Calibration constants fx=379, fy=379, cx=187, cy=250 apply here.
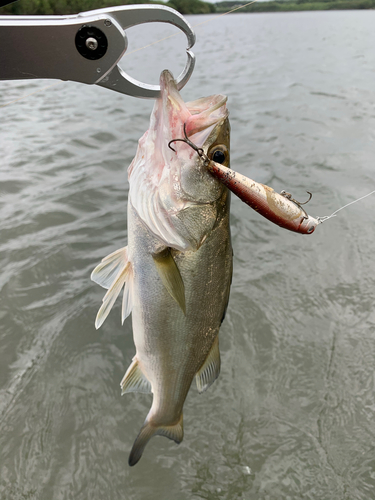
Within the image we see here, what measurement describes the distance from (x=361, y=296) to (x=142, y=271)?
2.76m

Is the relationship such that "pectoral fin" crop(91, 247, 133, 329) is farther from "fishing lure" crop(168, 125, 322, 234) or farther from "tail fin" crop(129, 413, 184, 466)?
"tail fin" crop(129, 413, 184, 466)

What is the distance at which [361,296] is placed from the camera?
3787 millimetres

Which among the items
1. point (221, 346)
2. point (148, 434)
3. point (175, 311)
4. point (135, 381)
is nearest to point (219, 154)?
point (175, 311)

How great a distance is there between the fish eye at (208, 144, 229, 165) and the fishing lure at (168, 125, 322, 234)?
0.19 ft

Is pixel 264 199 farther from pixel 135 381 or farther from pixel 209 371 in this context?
pixel 135 381

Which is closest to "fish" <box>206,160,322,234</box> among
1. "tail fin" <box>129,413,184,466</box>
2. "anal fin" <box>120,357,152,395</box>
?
"anal fin" <box>120,357,152,395</box>

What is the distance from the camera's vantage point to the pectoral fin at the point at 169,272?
1795 millimetres

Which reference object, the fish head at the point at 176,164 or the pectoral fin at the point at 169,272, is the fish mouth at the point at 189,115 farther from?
the pectoral fin at the point at 169,272

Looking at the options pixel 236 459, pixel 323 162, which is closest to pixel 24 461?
pixel 236 459

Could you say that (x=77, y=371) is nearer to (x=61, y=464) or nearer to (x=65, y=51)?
(x=61, y=464)

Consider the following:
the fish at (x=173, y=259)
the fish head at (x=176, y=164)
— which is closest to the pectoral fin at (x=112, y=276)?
the fish at (x=173, y=259)

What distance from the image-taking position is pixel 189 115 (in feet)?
5.28

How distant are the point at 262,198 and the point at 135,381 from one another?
136 cm

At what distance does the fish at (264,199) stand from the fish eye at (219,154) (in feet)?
0.28
